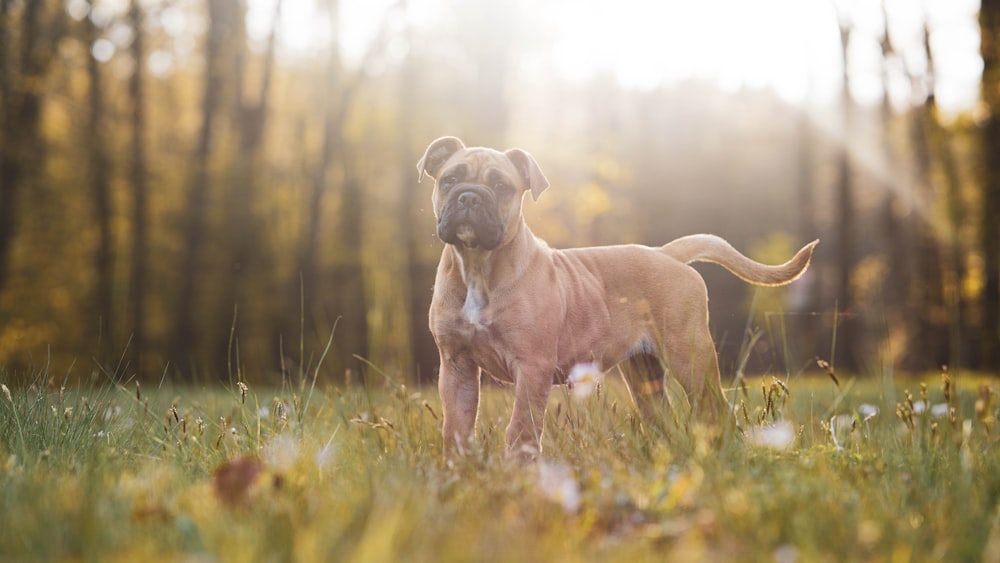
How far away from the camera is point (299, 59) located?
87.8 feet

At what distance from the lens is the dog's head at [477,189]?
5270 mm

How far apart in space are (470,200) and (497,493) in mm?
2462

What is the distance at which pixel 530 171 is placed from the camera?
589cm

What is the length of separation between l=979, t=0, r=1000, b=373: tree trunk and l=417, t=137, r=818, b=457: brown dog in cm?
1023

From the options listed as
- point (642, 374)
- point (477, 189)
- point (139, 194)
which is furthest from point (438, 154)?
point (139, 194)

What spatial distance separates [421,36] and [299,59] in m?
4.81

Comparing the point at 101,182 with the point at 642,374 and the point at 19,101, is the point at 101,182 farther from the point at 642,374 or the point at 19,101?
the point at 642,374

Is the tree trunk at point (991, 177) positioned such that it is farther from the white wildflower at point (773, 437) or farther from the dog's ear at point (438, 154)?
the white wildflower at point (773, 437)

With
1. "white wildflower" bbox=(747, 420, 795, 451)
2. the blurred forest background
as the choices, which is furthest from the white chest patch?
the blurred forest background

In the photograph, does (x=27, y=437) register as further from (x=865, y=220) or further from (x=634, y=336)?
(x=865, y=220)

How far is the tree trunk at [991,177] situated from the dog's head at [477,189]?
11418mm

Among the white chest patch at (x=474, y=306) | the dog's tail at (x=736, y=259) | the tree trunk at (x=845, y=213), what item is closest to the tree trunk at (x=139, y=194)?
the dog's tail at (x=736, y=259)

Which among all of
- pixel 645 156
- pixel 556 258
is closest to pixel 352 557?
pixel 556 258

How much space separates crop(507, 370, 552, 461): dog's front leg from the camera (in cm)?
451
